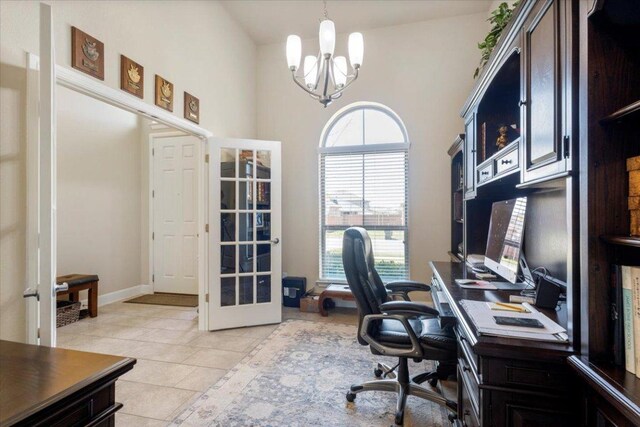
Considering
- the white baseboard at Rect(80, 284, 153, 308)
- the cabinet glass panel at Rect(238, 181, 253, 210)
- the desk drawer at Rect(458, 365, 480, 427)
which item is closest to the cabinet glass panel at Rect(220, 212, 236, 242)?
the cabinet glass panel at Rect(238, 181, 253, 210)

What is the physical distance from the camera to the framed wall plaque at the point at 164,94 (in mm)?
2609

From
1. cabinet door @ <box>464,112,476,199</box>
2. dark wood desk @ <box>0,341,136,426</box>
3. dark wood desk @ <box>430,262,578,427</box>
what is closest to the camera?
dark wood desk @ <box>0,341,136,426</box>

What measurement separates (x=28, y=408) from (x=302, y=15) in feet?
13.2

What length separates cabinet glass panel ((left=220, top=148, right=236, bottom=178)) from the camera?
133 inches

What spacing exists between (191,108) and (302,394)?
2.70 metres

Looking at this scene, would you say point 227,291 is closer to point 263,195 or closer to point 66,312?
point 263,195

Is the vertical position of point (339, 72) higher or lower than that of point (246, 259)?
higher

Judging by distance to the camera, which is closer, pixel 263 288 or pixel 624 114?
pixel 624 114

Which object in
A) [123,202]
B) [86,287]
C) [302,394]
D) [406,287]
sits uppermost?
[123,202]

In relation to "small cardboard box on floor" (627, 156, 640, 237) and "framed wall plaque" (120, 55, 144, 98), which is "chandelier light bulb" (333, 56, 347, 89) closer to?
"framed wall plaque" (120, 55, 144, 98)

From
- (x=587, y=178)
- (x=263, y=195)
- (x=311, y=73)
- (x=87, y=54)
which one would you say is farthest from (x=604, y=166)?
(x=263, y=195)

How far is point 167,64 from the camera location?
2756mm

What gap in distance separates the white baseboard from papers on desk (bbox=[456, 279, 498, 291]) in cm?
449

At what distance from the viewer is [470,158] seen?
97.5 inches
